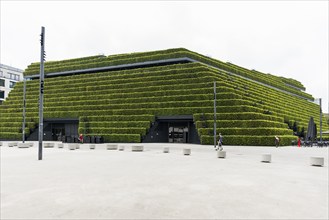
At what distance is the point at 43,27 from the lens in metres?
21.4

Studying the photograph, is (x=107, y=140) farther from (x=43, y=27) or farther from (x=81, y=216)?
(x=81, y=216)

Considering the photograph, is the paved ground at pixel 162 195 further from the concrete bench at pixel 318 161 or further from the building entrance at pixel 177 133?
the building entrance at pixel 177 133

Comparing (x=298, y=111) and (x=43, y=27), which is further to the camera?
(x=298, y=111)

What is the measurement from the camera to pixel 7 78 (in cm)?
9125

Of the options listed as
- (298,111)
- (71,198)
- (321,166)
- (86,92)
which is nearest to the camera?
(71,198)

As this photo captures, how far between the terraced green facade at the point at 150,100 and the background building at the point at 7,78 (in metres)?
25.4

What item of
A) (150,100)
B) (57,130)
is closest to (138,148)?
(150,100)

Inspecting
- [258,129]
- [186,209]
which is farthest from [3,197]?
[258,129]

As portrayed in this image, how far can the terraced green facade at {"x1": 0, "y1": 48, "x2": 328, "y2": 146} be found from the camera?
40.9 meters

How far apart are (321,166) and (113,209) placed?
14.9m

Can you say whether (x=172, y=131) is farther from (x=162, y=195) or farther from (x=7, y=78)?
(x=7, y=78)

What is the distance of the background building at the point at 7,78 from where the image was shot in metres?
88.6

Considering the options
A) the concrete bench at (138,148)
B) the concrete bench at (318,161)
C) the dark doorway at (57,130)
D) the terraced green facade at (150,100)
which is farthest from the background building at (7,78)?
the concrete bench at (318,161)

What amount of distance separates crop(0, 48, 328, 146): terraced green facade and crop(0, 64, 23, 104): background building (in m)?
25.4
